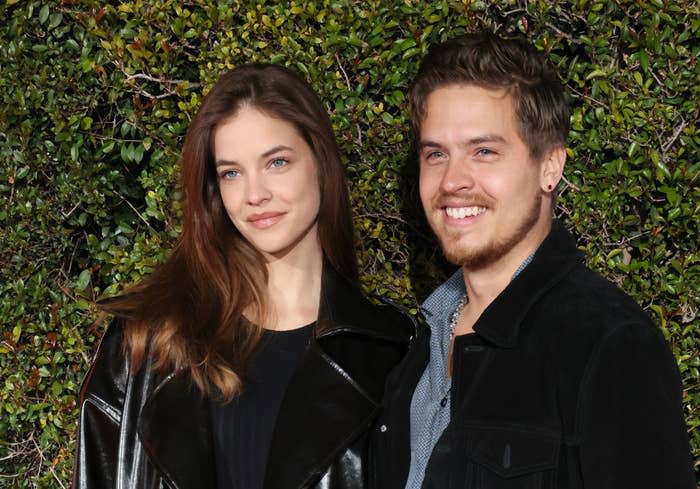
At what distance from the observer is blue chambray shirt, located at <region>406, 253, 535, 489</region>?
2731 millimetres

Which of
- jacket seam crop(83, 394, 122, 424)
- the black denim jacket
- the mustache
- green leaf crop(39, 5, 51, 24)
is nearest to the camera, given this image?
the black denim jacket

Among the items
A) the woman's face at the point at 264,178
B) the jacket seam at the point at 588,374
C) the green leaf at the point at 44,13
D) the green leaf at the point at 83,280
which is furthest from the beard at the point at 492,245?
the green leaf at the point at 44,13

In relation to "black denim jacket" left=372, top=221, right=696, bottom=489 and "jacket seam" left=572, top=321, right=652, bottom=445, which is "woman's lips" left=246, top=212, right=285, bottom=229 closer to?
"black denim jacket" left=372, top=221, right=696, bottom=489

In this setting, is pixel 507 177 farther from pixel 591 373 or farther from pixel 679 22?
pixel 679 22

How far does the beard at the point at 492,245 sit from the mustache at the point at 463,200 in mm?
88

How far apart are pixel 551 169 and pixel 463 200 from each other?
294 millimetres

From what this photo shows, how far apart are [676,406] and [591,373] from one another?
21 cm

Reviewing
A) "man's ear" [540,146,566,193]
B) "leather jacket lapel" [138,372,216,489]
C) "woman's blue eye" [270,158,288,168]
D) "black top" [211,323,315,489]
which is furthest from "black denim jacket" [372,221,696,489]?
"woman's blue eye" [270,158,288,168]

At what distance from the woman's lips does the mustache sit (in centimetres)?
68

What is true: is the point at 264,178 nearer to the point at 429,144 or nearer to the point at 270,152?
the point at 270,152

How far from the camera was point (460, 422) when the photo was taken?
2576mm

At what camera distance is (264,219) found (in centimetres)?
325

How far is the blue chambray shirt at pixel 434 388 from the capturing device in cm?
273

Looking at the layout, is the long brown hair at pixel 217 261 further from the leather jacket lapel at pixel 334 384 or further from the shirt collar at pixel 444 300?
the shirt collar at pixel 444 300
